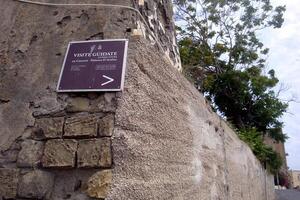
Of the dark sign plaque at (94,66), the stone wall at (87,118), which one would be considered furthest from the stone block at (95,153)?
the dark sign plaque at (94,66)

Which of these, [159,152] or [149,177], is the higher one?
[159,152]

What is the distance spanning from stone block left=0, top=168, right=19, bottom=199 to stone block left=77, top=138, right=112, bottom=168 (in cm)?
40

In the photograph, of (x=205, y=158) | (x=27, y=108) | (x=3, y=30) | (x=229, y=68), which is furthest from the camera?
(x=229, y=68)

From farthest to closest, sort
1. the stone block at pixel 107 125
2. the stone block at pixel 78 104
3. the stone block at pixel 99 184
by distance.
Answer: the stone block at pixel 78 104
the stone block at pixel 107 125
the stone block at pixel 99 184

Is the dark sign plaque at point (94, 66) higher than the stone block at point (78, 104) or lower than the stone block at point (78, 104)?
higher

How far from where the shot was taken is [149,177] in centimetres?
233

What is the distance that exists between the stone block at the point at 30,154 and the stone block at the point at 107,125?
0.37 meters

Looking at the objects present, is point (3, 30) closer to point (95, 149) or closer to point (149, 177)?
point (95, 149)

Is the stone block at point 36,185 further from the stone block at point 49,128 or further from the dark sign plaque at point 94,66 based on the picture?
the dark sign plaque at point 94,66

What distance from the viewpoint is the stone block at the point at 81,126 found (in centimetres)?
214

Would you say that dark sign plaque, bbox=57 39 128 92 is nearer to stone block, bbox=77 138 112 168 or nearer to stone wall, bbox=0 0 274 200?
stone wall, bbox=0 0 274 200

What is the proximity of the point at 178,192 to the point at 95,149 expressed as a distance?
98cm

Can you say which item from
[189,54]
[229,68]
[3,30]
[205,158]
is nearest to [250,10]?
[229,68]

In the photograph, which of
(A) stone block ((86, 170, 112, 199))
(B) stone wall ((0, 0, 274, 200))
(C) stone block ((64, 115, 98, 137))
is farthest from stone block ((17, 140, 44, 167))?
(A) stone block ((86, 170, 112, 199))
